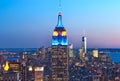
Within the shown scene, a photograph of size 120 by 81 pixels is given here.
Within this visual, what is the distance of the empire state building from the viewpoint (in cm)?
4581

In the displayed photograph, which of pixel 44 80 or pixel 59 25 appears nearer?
pixel 44 80

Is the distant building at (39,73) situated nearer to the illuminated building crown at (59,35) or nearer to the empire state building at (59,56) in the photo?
the empire state building at (59,56)

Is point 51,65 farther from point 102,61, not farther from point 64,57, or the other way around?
point 102,61

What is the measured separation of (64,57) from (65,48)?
1.09m

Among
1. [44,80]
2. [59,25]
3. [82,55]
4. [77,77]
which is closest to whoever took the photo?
[44,80]

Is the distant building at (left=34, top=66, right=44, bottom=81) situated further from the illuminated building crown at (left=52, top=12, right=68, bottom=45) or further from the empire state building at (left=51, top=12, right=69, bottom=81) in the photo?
the illuminated building crown at (left=52, top=12, right=68, bottom=45)

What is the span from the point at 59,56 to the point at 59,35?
9.13ft

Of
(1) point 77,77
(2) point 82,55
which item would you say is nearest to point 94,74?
(1) point 77,77

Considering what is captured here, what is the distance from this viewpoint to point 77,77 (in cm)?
5109

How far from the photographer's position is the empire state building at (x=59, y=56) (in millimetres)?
45812

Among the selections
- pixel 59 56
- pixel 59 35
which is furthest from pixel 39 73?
pixel 59 35

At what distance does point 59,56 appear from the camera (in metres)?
45.9

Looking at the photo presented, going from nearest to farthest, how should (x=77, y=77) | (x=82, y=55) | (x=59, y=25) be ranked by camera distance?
(x=59, y=25) < (x=77, y=77) < (x=82, y=55)

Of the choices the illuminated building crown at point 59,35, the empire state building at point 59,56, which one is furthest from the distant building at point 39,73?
the illuminated building crown at point 59,35
